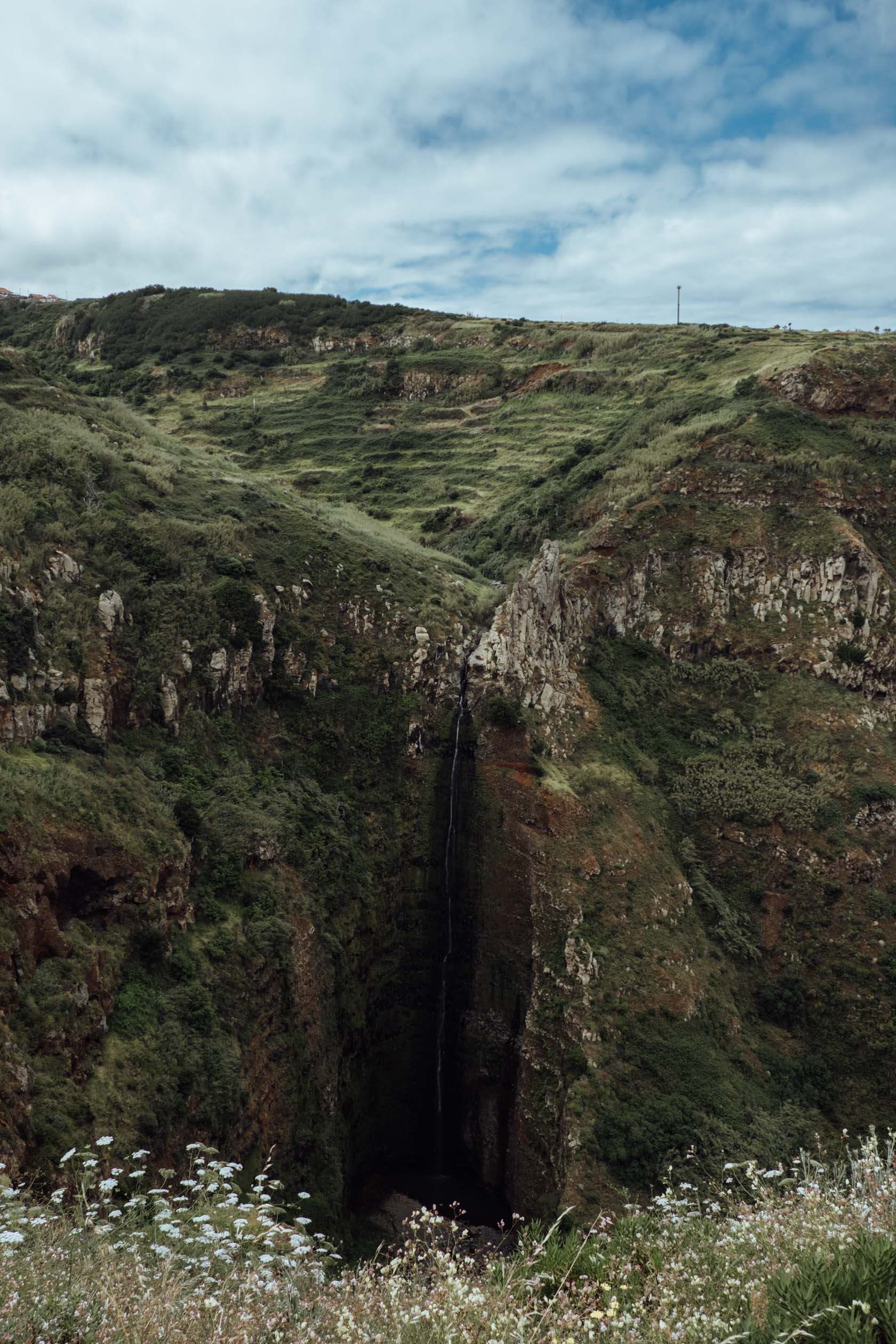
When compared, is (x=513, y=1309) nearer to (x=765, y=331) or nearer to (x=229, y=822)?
(x=229, y=822)

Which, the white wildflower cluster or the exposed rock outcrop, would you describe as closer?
the white wildflower cluster

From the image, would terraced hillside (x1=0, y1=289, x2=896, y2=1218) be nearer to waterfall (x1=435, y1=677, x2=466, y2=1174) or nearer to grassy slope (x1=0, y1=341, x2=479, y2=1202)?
grassy slope (x1=0, y1=341, x2=479, y2=1202)

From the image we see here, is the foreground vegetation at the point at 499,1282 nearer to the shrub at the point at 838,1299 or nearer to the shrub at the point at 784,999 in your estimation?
the shrub at the point at 838,1299

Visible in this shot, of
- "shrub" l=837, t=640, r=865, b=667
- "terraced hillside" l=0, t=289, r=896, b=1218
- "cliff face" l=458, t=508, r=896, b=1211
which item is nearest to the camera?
"terraced hillside" l=0, t=289, r=896, b=1218

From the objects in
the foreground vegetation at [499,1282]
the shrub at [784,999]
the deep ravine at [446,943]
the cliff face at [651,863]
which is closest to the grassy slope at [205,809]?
the deep ravine at [446,943]

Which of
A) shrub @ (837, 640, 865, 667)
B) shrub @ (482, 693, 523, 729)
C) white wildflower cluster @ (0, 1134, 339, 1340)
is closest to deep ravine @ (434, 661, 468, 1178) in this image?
shrub @ (482, 693, 523, 729)

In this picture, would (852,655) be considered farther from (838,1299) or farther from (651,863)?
(838,1299)

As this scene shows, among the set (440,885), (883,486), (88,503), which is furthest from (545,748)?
(883,486)
